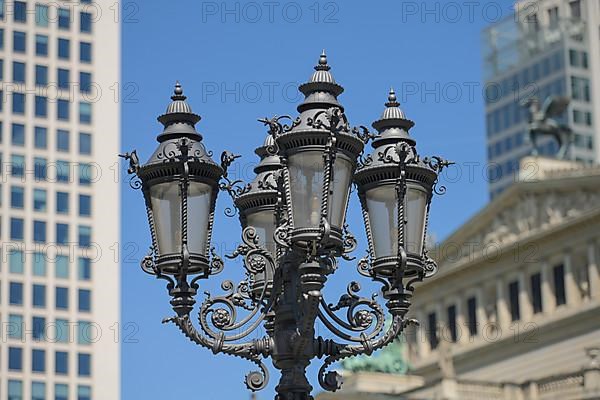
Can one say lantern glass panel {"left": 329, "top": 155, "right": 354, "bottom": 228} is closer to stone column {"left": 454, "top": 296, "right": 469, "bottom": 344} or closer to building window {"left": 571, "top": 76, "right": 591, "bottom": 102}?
stone column {"left": 454, "top": 296, "right": 469, "bottom": 344}

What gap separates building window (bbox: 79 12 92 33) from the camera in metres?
85.7

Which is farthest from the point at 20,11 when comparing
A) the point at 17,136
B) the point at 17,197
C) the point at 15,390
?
the point at 15,390

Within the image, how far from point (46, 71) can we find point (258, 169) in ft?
229

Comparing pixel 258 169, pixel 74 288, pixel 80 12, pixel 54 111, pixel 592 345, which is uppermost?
pixel 80 12

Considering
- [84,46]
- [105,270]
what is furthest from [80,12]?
[105,270]

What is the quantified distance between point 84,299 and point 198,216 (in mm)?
70222

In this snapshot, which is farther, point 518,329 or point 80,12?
point 80,12

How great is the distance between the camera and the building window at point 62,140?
275 ft

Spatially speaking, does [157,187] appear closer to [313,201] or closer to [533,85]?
[313,201]

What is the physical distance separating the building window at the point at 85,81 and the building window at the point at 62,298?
35.1 feet

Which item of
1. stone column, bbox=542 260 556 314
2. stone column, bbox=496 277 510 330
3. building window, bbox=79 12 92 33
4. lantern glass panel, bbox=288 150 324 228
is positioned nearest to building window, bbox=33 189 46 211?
building window, bbox=79 12 92 33

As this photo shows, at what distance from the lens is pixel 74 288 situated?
82.8 m

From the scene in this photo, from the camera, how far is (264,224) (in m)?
Result: 14.9

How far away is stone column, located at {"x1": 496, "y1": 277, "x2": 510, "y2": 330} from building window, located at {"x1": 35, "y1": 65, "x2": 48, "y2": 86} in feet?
89.3
